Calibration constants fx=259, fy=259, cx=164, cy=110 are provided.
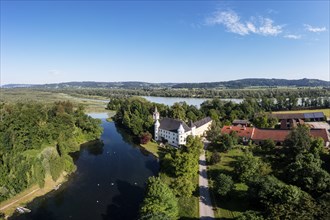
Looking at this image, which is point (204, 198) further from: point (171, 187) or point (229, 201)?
point (171, 187)

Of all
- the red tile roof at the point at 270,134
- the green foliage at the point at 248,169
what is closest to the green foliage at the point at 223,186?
the green foliage at the point at 248,169

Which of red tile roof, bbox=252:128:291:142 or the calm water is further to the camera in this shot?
red tile roof, bbox=252:128:291:142

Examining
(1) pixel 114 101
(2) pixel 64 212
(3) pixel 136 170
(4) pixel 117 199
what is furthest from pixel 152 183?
(1) pixel 114 101

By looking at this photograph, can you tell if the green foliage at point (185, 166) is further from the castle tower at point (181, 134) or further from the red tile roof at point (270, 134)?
the red tile roof at point (270, 134)

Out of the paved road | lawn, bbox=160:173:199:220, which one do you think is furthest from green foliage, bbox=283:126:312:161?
lawn, bbox=160:173:199:220

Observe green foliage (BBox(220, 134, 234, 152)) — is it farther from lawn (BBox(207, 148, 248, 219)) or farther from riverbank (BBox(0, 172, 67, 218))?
riverbank (BBox(0, 172, 67, 218))

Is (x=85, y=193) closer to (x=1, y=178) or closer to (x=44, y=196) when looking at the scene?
(x=44, y=196)
